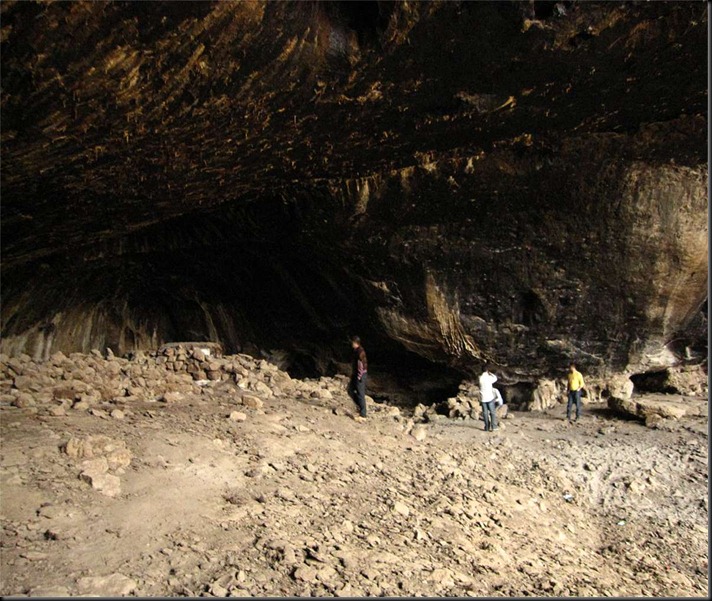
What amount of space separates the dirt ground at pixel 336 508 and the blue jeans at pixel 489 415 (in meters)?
0.43

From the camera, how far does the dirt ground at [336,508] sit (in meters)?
3.36

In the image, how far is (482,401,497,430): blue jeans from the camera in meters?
8.00

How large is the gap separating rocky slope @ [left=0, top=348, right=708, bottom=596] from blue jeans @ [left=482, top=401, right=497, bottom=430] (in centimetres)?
22

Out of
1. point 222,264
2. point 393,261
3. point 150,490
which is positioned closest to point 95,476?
point 150,490

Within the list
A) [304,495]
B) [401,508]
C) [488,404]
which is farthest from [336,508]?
[488,404]

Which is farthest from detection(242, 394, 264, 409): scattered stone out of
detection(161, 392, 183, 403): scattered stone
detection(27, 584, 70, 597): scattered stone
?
detection(27, 584, 70, 597): scattered stone

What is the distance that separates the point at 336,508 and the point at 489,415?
4.10 m

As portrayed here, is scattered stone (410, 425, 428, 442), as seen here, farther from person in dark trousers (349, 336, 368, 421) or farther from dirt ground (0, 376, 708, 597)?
person in dark trousers (349, 336, 368, 421)

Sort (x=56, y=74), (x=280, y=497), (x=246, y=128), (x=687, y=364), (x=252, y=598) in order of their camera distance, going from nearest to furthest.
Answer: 1. (x=252, y=598)
2. (x=56, y=74)
3. (x=280, y=497)
4. (x=246, y=128)
5. (x=687, y=364)

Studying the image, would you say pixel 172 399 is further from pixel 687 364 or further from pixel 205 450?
pixel 687 364

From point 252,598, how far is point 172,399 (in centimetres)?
364

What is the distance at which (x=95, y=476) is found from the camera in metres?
4.14

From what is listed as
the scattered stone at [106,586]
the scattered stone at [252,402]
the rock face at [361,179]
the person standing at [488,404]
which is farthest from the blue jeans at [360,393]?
the scattered stone at [106,586]

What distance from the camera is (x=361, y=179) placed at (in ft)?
25.8
